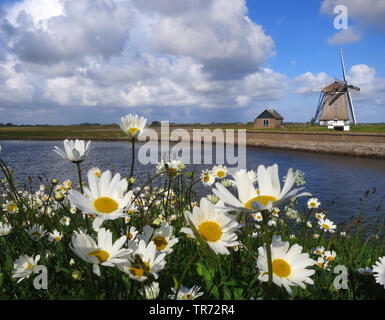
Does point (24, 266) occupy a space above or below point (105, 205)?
below

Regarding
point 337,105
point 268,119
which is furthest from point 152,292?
point 268,119

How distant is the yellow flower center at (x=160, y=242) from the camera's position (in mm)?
1251

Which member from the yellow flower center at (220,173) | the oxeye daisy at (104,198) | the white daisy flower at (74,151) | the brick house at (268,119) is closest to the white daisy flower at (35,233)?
the white daisy flower at (74,151)

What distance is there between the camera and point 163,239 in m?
1.30

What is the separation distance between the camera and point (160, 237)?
4.25ft

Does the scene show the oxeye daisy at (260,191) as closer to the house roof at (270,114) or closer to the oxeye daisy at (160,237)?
the oxeye daisy at (160,237)

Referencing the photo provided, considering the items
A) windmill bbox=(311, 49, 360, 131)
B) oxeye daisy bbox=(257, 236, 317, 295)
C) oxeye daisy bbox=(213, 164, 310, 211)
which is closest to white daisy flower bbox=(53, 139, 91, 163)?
oxeye daisy bbox=(213, 164, 310, 211)

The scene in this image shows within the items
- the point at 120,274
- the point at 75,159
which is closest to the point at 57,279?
the point at 120,274

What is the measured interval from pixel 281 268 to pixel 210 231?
14.7 inches

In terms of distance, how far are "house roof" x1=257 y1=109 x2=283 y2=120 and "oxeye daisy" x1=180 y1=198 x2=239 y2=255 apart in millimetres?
60933

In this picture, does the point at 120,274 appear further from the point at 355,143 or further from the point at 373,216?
the point at 355,143

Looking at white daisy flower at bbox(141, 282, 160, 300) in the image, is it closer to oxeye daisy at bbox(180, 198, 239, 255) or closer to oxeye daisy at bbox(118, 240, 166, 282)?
oxeye daisy at bbox(118, 240, 166, 282)

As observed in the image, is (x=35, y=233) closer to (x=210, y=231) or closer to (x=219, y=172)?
(x=210, y=231)

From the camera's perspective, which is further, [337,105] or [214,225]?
[337,105]
